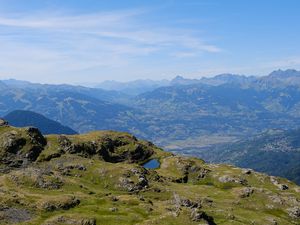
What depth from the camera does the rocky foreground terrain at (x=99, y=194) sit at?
372ft

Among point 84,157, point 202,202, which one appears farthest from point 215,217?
point 84,157

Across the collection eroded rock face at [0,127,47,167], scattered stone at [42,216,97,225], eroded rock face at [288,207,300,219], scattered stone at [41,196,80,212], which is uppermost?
eroded rock face at [0,127,47,167]

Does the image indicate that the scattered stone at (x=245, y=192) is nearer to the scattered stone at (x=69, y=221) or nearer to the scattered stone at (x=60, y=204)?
the scattered stone at (x=60, y=204)

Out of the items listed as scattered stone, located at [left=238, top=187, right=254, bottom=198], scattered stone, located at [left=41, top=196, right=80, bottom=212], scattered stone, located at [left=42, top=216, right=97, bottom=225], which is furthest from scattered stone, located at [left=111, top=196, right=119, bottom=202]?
scattered stone, located at [left=238, top=187, right=254, bottom=198]

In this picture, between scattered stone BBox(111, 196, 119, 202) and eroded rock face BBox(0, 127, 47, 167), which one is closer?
scattered stone BBox(111, 196, 119, 202)

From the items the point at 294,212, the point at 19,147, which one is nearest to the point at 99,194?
the point at 19,147

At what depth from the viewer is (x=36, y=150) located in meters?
177

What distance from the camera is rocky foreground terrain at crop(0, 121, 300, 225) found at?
Answer: 372ft

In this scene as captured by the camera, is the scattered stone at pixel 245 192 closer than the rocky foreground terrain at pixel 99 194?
No

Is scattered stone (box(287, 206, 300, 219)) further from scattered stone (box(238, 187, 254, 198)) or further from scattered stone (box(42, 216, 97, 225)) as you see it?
scattered stone (box(42, 216, 97, 225))

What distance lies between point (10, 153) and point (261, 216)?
94.8 meters

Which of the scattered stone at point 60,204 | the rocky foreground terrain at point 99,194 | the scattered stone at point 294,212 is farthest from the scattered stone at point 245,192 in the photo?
the scattered stone at point 60,204

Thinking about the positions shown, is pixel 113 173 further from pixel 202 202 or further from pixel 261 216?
pixel 261 216

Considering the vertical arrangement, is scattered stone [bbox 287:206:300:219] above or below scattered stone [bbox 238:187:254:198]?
below
